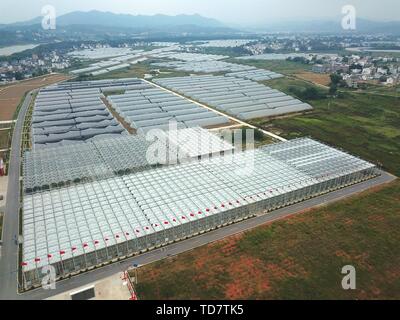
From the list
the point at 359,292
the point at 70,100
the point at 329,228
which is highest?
the point at 70,100

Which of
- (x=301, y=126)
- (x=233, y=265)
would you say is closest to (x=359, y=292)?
(x=233, y=265)

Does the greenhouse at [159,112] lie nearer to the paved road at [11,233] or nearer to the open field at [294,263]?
the paved road at [11,233]

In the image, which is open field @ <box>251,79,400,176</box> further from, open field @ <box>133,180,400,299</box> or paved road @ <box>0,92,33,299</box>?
paved road @ <box>0,92,33,299</box>

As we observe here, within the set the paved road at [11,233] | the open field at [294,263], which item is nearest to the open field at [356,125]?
the open field at [294,263]

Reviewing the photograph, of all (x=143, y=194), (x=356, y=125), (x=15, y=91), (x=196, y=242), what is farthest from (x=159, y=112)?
(x=15, y=91)

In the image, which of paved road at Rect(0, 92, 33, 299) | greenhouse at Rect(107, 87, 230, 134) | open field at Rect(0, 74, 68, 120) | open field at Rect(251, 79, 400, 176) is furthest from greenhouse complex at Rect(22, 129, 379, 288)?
open field at Rect(0, 74, 68, 120)
